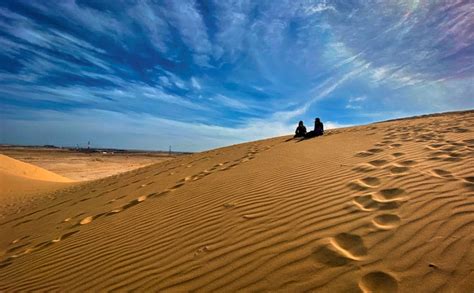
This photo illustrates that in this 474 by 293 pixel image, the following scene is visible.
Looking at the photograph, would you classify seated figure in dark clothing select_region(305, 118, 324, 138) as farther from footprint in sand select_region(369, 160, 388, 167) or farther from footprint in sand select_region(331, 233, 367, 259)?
footprint in sand select_region(331, 233, 367, 259)

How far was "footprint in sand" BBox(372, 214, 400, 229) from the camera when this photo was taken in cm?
296

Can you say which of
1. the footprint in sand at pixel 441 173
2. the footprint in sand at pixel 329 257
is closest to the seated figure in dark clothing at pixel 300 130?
the footprint in sand at pixel 441 173

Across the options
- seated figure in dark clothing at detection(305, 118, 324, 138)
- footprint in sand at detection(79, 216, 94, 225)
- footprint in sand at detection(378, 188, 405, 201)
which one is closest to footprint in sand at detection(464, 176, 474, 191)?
footprint in sand at detection(378, 188, 405, 201)

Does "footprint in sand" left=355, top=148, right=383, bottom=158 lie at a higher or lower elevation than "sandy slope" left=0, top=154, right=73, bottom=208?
higher

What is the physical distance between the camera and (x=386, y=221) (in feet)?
10.0

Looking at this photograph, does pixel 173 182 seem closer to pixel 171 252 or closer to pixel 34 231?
pixel 34 231

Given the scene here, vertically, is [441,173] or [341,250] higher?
[441,173]

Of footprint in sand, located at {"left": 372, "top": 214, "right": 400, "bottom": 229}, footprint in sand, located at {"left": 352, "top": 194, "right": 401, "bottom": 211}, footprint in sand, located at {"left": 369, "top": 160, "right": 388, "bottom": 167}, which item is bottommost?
footprint in sand, located at {"left": 372, "top": 214, "right": 400, "bottom": 229}

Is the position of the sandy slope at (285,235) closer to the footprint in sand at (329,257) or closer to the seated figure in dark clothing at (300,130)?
the footprint in sand at (329,257)

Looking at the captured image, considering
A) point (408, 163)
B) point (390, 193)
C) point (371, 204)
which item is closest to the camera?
point (371, 204)

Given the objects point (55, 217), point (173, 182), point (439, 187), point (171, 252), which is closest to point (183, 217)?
point (171, 252)

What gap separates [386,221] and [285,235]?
101 cm

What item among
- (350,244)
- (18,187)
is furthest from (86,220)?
(18,187)

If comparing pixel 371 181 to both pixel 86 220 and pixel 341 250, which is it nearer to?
pixel 341 250
